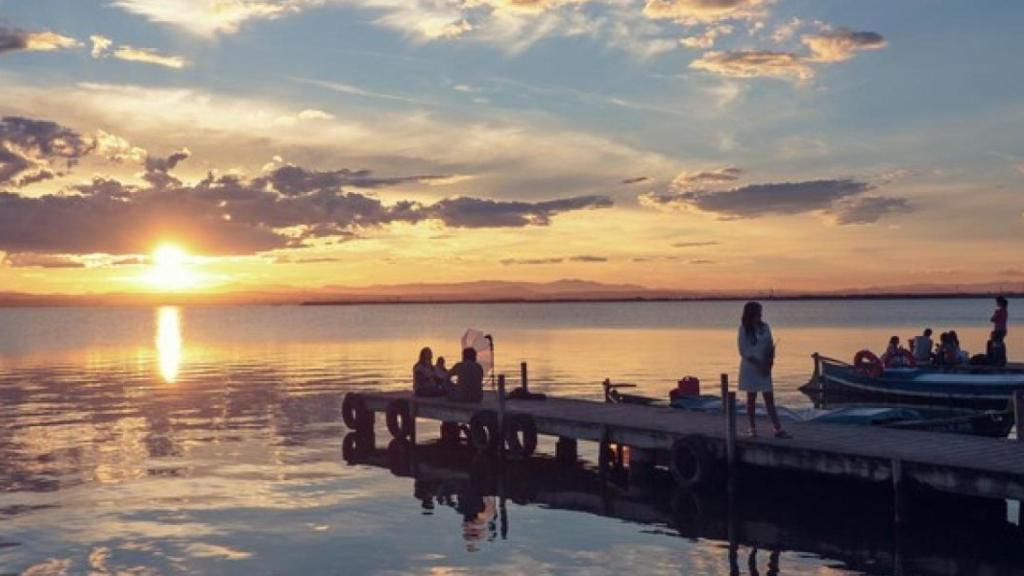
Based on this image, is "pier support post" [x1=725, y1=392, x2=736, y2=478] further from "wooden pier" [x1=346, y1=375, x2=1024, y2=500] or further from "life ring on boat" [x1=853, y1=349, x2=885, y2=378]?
"life ring on boat" [x1=853, y1=349, x2=885, y2=378]

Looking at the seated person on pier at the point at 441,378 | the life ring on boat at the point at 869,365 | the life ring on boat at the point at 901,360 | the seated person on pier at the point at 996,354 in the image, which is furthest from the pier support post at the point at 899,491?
the life ring on boat at the point at 901,360

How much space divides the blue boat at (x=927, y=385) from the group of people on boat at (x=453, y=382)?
16.5 m

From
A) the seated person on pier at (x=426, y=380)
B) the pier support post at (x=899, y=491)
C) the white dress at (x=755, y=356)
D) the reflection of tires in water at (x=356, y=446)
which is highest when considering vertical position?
the white dress at (x=755, y=356)

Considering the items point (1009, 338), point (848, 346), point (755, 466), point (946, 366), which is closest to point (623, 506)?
point (755, 466)

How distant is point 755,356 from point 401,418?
1367 centimetres

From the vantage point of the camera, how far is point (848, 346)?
281 feet

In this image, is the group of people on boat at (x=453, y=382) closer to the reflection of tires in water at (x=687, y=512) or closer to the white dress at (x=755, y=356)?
the reflection of tires in water at (x=687, y=512)

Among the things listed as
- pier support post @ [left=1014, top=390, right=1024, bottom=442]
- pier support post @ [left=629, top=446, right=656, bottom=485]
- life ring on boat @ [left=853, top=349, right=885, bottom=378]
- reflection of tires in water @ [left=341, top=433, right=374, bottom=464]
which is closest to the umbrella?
reflection of tires in water @ [left=341, top=433, right=374, bottom=464]

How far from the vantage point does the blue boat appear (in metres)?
35.2

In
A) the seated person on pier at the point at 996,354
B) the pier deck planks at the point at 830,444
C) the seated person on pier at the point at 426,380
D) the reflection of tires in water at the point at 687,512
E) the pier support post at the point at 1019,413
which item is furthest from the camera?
the seated person on pier at the point at 996,354

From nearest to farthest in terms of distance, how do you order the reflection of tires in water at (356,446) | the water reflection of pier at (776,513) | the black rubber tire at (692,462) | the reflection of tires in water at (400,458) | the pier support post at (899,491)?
the water reflection of pier at (776,513) < the pier support post at (899,491) < the black rubber tire at (692,462) < the reflection of tires in water at (400,458) < the reflection of tires in water at (356,446)

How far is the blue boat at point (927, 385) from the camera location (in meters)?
35.2

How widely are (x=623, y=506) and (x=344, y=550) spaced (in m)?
6.30

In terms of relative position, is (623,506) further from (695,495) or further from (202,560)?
(202,560)
